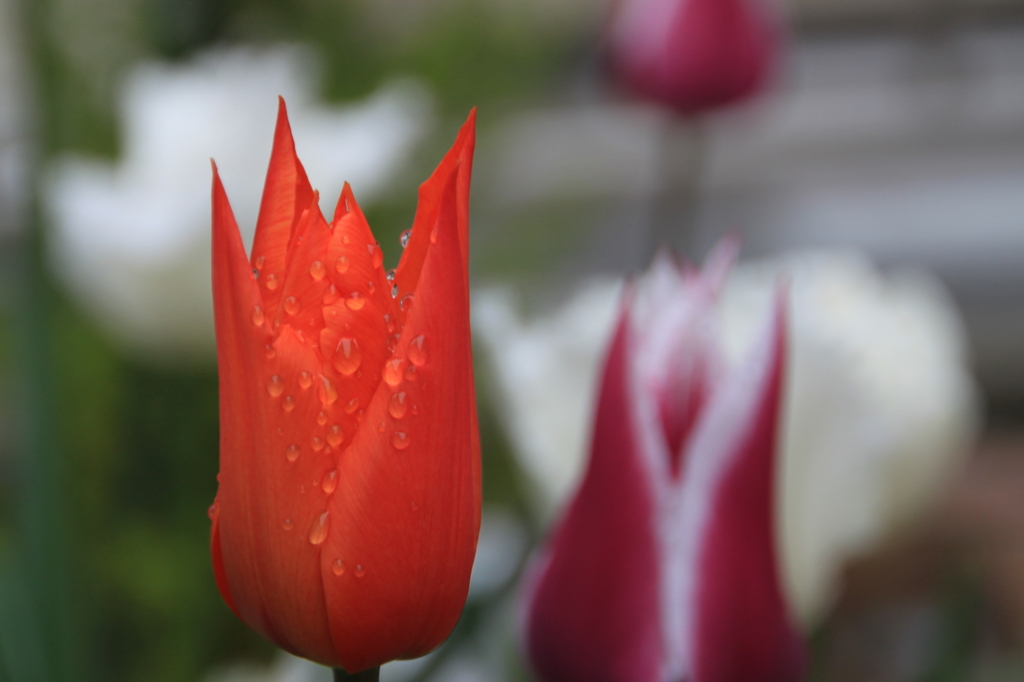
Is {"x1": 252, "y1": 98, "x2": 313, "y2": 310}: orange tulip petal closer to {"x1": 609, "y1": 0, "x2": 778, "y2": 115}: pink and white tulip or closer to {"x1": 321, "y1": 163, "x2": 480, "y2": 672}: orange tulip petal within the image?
{"x1": 321, "y1": 163, "x2": 480, "y2": 672}: orange tulip petal

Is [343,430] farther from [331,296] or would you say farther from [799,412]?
[799,412]

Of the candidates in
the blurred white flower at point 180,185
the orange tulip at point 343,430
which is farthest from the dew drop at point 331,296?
the blurred white flower at point 180,185

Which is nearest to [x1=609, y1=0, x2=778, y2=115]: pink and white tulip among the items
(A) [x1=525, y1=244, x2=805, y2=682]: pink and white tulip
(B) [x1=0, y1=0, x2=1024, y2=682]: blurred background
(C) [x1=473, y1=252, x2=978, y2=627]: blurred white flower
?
(B) [x1=0, y1=0, x2=1024, y2=682]: blurred background

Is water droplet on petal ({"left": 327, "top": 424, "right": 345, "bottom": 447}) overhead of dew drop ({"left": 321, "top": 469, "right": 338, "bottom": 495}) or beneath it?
overhead

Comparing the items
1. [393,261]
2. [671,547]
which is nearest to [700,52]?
[393,261]

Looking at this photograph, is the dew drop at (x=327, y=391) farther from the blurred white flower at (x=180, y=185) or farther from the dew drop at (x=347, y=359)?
the blurred white flower at (x=180, y=185)

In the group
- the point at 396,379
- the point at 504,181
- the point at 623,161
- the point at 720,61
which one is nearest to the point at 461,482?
the point at 396,379
